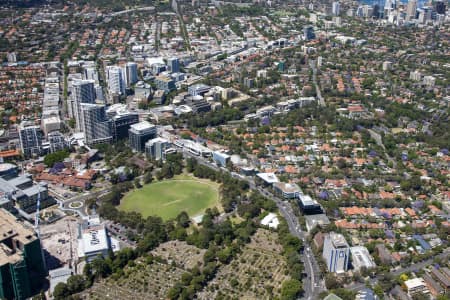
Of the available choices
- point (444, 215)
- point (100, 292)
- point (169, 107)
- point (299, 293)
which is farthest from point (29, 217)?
point (444, 215)

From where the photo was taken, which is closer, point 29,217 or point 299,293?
point 299,293

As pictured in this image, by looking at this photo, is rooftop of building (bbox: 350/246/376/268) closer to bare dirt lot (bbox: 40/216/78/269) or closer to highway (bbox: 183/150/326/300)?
highway (bbox: 183/150/326/300)

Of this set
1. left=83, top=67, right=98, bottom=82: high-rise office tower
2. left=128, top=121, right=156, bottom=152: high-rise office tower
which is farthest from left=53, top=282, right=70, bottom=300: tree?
left=83, top=67, right=98, bottom=82: high-rise office tower

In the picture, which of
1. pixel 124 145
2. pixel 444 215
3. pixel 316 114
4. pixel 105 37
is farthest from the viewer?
pixel 105 37

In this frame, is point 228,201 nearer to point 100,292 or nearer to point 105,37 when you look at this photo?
point 100,292

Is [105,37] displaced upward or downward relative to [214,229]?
upward

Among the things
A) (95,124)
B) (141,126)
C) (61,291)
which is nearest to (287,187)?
(141,126)

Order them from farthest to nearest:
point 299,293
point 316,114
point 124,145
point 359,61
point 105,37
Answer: point 105,37 → point 359,61 → point 316,114 → point 124,145 → point 299,293

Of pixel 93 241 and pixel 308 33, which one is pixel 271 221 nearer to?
pixel 93 241
